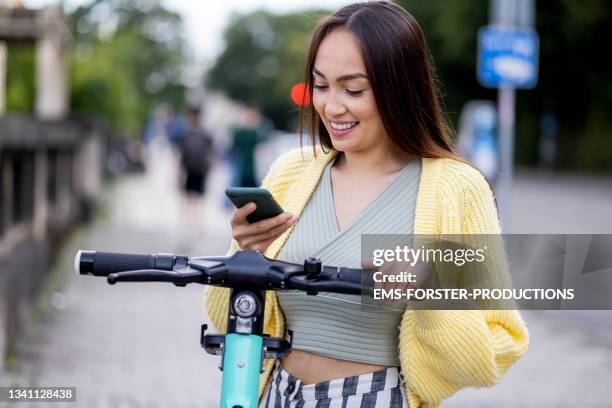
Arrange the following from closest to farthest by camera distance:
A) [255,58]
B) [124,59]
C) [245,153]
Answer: [245,153] < [124,59] < [255,58]

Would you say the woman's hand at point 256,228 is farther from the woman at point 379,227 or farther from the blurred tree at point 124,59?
the blurred tree at point 124,59

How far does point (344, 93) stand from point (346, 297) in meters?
0.47

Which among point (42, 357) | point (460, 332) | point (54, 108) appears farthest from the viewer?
point (54, 108)

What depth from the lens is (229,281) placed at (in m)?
2.17

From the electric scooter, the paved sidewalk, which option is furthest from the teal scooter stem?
the paved sidewalk

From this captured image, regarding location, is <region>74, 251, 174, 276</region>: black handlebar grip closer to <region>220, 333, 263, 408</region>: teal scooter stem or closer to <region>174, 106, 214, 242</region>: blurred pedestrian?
<region>220, 333, 263, 408</region>: teal scooter stem

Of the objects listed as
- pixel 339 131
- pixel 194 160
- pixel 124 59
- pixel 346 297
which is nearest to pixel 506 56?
pixel 194 160

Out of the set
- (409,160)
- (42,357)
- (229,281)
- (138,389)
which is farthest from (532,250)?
(42,357)

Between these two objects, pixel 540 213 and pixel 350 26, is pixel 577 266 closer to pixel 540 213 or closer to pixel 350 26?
pixel 350 26

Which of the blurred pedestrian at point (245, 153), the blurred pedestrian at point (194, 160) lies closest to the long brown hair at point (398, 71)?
the blurred pedestrian at point (245, 153)

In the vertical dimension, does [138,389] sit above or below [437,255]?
below

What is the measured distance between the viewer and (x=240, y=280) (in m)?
2.17

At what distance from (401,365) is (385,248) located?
0.89 ft

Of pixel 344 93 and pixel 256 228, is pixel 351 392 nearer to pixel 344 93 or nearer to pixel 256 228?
pixel 256 228
